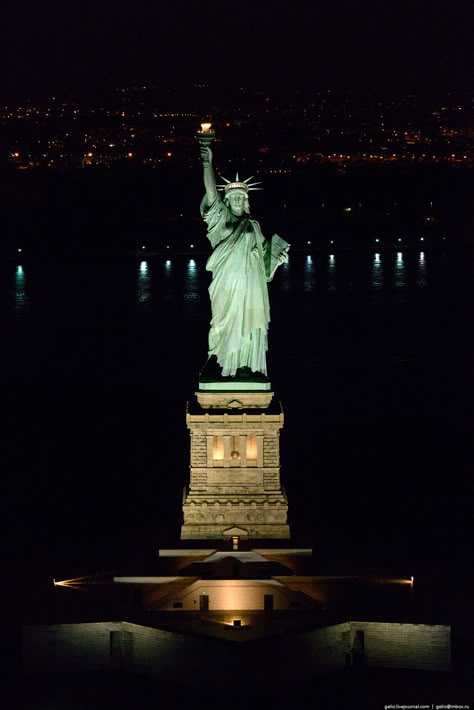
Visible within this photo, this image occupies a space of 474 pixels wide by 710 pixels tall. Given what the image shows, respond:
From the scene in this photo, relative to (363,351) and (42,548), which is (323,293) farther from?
(42,548)

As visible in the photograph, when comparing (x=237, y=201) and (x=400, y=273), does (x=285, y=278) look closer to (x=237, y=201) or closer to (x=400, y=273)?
(x=400, y=273)

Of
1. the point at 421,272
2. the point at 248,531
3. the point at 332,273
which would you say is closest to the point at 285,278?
the point at 332,273

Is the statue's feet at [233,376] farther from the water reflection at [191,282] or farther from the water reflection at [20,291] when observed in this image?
the water reflection at [191,282]

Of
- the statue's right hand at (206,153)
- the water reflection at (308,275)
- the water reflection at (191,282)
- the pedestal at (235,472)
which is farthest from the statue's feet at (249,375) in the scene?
the water reflection at (308,275)

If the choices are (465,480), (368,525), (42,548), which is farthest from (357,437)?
(42,548)

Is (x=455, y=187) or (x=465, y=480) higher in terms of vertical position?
(x=455, y=187)
